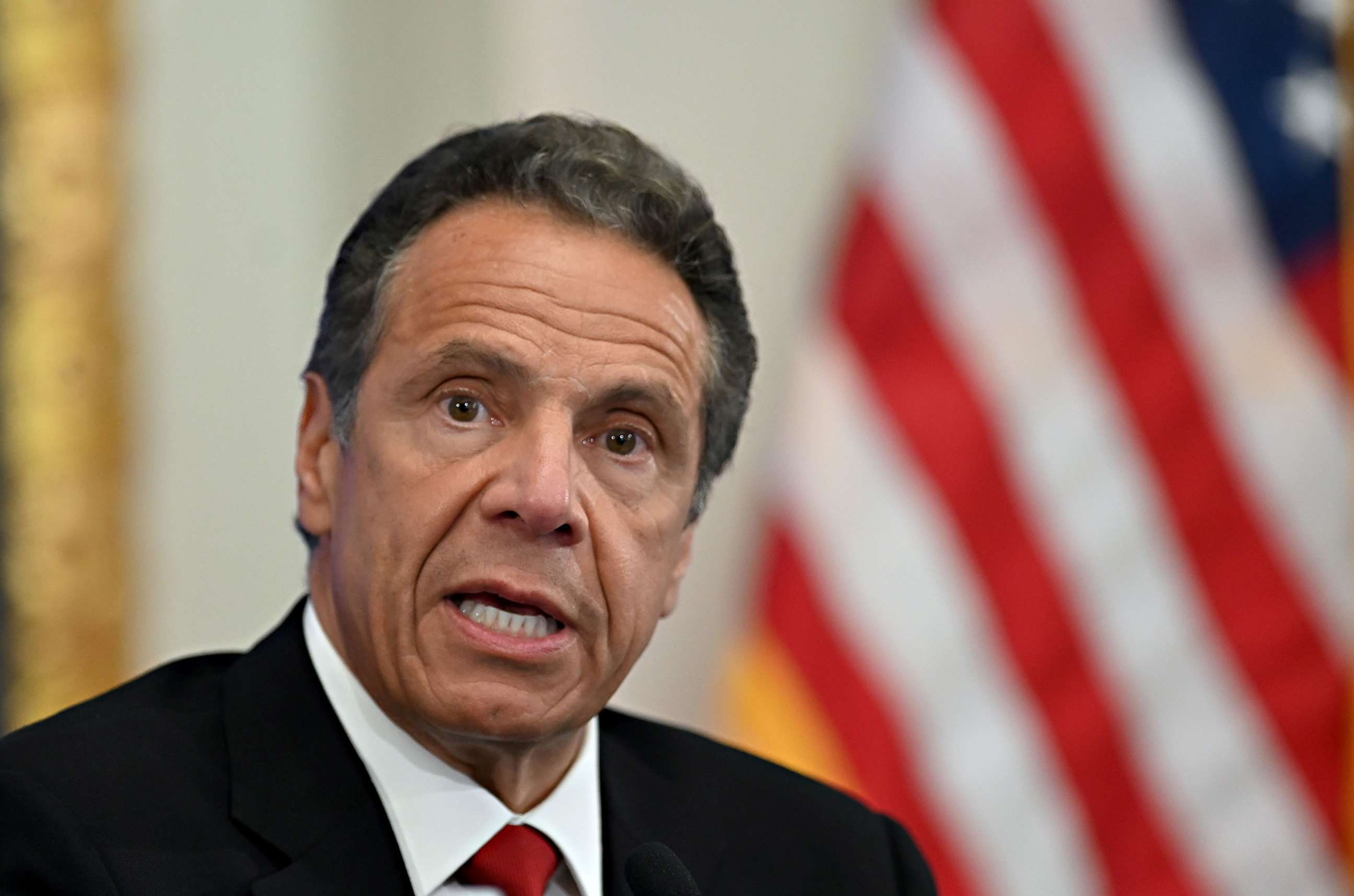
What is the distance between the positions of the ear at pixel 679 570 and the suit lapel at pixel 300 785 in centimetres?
36

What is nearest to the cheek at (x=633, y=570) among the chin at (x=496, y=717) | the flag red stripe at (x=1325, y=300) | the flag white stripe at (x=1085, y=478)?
the chin at (x=496, y=717)

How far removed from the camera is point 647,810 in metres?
1.80

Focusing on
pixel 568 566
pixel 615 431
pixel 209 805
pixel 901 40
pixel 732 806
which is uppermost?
pixel 901 40

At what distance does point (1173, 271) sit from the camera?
3064mm

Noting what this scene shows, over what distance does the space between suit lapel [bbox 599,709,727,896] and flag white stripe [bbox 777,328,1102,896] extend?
3.59 ft

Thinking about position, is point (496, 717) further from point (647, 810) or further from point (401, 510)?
point (647, 810)

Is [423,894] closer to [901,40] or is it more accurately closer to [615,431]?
[615,431]

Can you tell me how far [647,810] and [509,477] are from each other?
0.50m

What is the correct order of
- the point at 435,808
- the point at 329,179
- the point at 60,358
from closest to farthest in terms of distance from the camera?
the point at 435,808 → the point at 60,358 → the point at 329,179

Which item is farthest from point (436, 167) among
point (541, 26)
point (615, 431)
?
point (541, 26)

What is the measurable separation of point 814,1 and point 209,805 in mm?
2281

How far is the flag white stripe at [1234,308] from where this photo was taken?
10.0 ft

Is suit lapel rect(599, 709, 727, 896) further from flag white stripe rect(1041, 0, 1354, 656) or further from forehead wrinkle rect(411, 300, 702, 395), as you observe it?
flag white stripe rect(1041, 0, 1354, 656)

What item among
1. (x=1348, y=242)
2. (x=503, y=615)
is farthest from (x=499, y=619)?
(x=1348, y=242)
